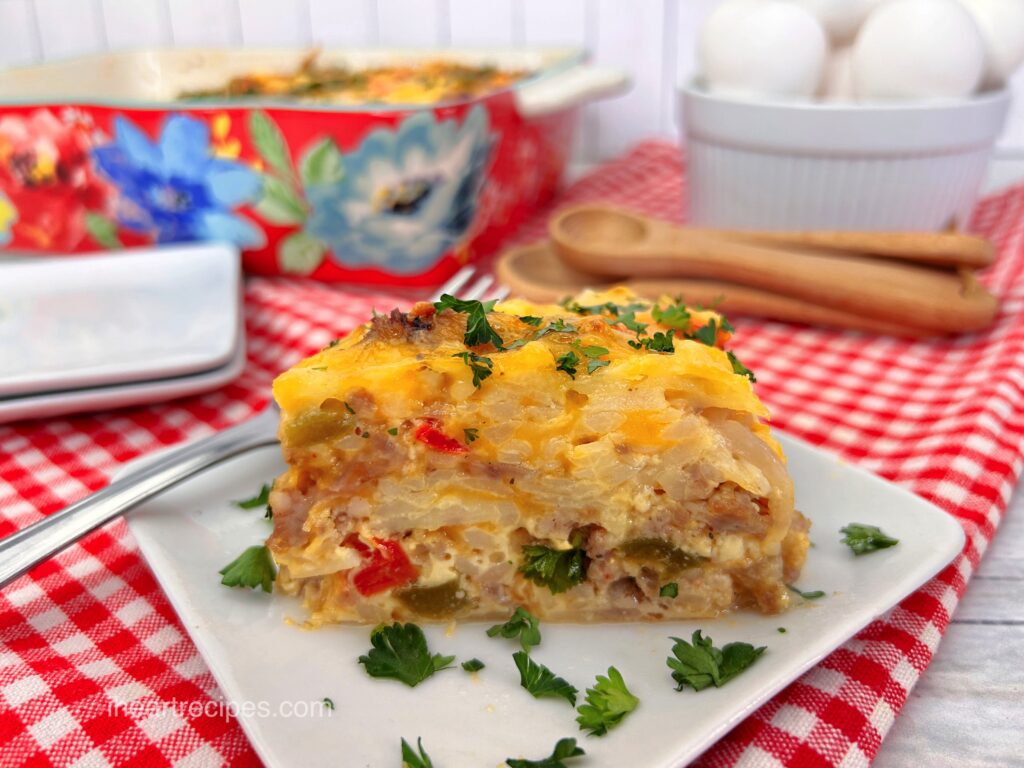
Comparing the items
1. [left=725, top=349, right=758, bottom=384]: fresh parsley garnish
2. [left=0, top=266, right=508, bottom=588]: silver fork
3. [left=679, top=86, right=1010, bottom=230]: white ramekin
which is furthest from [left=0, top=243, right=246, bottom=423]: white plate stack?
[left=679, top=86, right=1010, bottom=230]: white ramekin

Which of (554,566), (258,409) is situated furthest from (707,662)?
(258,409)

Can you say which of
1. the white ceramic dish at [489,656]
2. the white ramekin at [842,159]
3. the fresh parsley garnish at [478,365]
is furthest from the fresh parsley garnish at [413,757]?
the white ramekin at [842,159]

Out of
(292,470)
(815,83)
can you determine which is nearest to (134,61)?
(815,83)

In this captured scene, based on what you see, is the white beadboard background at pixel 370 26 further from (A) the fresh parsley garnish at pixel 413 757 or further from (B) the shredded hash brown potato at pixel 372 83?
(A) the fresh parsley garnish at pixel 413 757

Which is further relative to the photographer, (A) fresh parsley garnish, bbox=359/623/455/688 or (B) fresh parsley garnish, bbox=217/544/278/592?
(B) fresh parsley garnish, bbox=217/544/278/592

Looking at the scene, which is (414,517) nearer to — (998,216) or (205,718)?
(205,718)

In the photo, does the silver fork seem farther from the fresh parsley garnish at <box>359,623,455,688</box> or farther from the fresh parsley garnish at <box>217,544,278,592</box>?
the fresh parsley garnish at <box>359,623,455,688</box>
